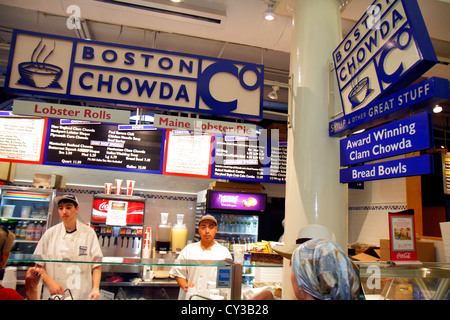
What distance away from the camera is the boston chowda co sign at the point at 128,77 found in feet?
11.1

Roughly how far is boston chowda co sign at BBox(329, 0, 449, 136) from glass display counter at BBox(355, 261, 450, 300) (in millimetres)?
1035

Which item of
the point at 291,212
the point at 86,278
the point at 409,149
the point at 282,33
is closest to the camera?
the point at 409,149

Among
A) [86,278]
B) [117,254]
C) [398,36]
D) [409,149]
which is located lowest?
[117,254]

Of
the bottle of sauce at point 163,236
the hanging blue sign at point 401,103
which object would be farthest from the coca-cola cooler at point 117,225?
the hanging blue sign at point 401,103

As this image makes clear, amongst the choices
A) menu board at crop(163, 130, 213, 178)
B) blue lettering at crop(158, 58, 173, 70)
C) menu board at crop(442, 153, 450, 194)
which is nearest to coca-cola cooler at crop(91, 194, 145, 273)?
menu board at crop(163, 130, 213, 178)

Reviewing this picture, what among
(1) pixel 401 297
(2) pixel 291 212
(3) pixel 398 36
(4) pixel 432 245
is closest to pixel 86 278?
(2) pixel 291 212

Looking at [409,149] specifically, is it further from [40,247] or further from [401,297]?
[40,247]

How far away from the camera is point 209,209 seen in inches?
249

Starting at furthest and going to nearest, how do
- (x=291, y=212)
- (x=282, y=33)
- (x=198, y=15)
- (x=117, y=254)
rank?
(x=117, y=254) → (x=282, y=33) → (x=198, y=15) → (x=291, y=212)

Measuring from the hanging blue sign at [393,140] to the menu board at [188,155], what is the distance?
402 centimetres

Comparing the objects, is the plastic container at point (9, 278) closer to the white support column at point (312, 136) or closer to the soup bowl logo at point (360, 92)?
the white support column at point (312, 136)

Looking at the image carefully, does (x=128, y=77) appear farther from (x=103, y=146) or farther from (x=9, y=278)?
(x=103, y=146)

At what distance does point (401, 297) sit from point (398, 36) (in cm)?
172

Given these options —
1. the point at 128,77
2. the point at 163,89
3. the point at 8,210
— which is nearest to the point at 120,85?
the point at 128,77
